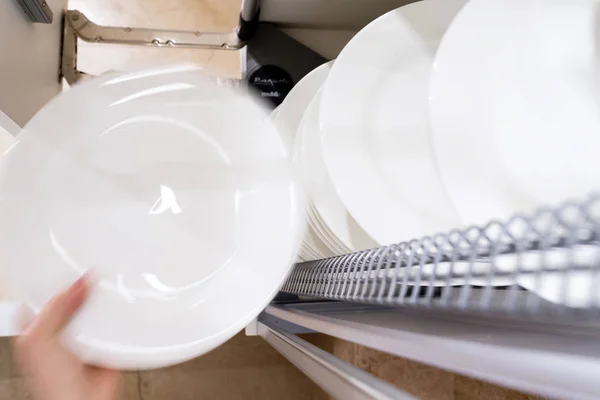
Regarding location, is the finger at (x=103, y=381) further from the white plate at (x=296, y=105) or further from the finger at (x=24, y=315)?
the white plate at (x=296, y=105)

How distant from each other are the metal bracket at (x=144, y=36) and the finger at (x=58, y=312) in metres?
0.65

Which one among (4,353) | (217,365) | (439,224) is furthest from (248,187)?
(4,353)

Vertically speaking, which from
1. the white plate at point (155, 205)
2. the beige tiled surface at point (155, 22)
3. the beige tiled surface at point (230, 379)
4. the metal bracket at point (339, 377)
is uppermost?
the beige tiled surface at point (155, 22)

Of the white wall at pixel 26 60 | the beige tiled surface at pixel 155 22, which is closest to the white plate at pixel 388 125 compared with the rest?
the white wall at pixel 26 60

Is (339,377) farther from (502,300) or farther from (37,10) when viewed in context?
(37,10)

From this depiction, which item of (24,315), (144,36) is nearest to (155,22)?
(144,36)

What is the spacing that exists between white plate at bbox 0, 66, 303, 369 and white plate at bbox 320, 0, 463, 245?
8cm

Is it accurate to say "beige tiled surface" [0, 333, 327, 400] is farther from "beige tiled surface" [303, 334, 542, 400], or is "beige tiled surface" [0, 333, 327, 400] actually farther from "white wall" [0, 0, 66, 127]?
"white wall" [0, 0, 66, 127]

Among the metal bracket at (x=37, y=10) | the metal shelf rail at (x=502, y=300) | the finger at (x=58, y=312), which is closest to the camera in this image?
the metal shelf rail at (x=502, y=300)

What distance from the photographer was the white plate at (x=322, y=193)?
588 mm

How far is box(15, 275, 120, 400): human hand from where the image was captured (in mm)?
365

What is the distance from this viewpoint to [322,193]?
61 centimetres

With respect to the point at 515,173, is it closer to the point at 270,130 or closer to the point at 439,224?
the point at 439,224

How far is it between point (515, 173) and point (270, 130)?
0.24 m
